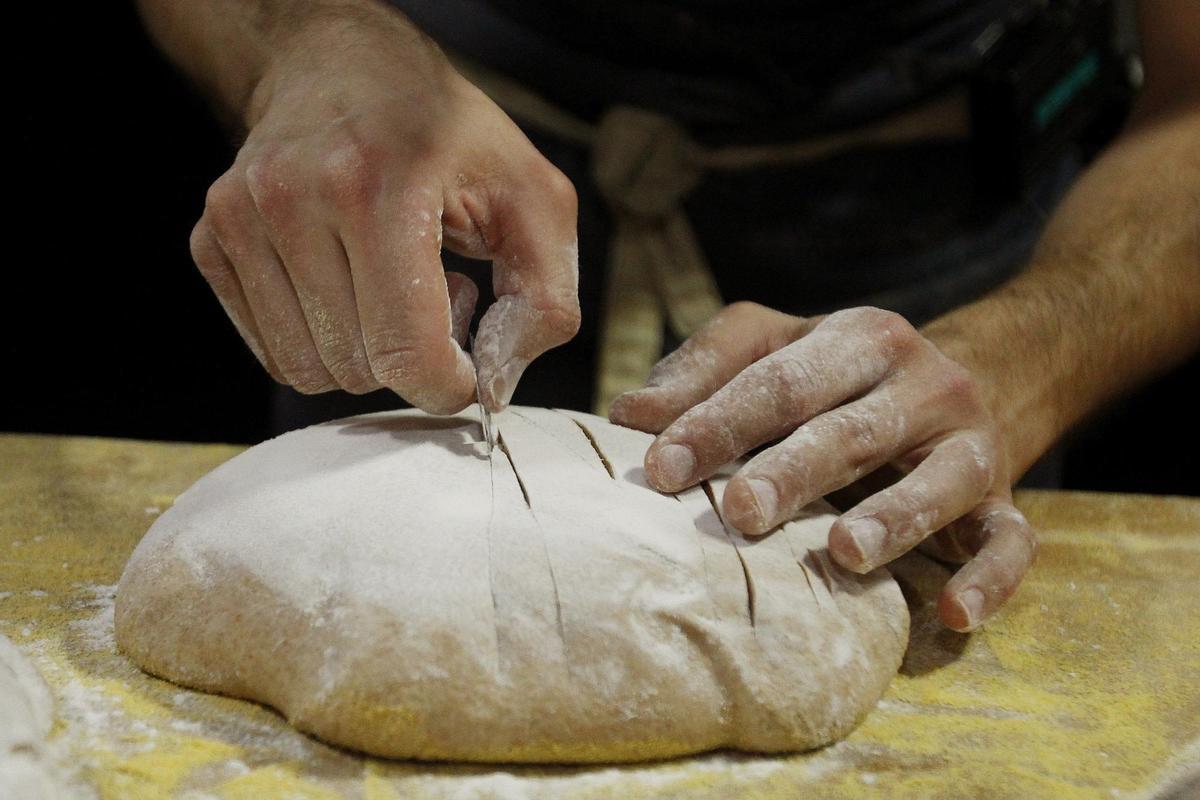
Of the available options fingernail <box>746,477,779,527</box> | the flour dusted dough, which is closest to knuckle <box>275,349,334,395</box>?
the flour dusted dough

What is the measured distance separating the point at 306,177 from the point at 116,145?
2330mm

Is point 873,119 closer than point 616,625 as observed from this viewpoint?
No

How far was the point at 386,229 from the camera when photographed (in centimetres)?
141

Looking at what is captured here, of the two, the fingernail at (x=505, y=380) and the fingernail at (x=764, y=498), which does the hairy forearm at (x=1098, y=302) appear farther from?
the fingernail at (x=505, y=380)

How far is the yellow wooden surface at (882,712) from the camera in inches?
49.0

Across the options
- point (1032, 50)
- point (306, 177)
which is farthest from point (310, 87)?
point (1032, 50)

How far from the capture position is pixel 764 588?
1.39 m

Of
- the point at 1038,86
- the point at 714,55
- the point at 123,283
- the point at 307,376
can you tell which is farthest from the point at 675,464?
the point at 123,283

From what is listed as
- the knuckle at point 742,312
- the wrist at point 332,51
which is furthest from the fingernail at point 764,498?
the wrist at point 332,51

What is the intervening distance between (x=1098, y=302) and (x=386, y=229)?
5.21 feet

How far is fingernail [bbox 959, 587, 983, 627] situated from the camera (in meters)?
1.50

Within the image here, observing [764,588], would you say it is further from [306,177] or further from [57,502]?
[57,502]

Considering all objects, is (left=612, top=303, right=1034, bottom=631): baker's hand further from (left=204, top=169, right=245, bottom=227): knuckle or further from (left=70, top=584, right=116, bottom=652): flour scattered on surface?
(left=70, top=584, right=116, bottom=652): flour scattered on surface

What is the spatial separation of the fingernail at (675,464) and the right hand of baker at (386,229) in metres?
0.23
